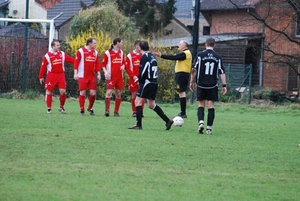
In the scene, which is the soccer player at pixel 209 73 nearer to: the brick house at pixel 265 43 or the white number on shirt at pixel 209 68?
the white number on shirt at pixel 209 68

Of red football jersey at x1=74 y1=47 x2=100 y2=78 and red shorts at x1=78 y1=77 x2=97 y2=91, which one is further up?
red football jersey at x1=74 y1=47 x2=100 y2=78

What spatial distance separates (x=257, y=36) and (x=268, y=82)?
9.01ft

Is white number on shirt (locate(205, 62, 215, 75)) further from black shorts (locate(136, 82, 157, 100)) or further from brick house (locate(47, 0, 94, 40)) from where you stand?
brick house (locate(47, 0, 94, 40))

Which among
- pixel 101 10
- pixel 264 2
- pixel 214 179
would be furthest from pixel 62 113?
pixel 101 10

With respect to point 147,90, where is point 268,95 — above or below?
below

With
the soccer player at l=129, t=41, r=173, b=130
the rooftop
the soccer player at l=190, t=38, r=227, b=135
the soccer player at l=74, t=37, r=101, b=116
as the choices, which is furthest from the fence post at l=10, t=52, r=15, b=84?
the rooftop

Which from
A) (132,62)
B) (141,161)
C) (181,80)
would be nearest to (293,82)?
(181,80)

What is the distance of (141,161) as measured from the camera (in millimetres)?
9844

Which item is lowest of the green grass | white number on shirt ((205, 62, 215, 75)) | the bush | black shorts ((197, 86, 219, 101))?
the green grass

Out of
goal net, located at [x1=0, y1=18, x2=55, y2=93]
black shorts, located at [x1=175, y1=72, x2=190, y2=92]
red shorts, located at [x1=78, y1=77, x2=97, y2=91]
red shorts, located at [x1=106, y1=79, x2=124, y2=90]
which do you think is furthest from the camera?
goal net, located at [x1=0, y1=18, x2=55, y2=93]

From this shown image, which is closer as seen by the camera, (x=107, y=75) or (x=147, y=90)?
(x=147, y=90)

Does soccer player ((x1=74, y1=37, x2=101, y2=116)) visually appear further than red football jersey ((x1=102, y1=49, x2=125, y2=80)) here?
No

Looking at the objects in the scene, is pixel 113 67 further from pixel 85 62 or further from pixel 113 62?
pixel 85 62

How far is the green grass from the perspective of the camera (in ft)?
25.1
